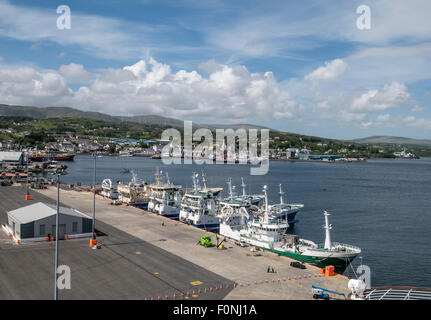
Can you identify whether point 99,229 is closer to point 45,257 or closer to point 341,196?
point 45,257

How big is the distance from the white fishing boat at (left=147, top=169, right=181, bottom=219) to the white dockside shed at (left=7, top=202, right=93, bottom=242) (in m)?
29.7

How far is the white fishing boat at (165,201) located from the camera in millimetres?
72500

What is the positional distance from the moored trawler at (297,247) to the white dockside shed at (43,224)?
21543 mm

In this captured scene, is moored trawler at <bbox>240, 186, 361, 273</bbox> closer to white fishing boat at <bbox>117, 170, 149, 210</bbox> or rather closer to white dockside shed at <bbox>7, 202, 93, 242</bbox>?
white dockside shed at <bbox>7, 202, 93, 242</bbox>

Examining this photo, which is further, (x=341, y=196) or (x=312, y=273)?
(x=341, y=196)

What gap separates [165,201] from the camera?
73312mm

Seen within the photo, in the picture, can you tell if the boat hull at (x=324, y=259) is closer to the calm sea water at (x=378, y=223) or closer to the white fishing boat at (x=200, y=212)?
the calm sea water at (x=378, y=223)

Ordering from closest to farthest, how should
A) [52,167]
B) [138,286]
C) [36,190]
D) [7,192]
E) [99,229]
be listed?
1. [138,286]
2. [99,229]
3. [7,192]
4. [36,190]
5. [52,167]

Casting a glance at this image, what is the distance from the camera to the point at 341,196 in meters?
114

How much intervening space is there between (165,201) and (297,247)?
36117mm

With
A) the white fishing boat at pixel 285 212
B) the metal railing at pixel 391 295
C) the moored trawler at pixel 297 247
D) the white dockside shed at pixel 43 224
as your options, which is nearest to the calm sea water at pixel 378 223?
the white fishing boat at pixel 285 212
